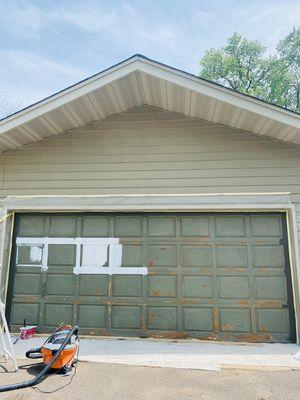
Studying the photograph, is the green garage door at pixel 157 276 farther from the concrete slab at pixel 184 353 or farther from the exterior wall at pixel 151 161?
the exterior wall at pixel 151 161

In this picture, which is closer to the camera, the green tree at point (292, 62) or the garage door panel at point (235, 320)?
the garage door panel at point (235, 320)

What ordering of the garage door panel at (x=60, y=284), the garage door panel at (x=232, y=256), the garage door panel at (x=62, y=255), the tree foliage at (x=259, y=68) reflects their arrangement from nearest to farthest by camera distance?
1. the garage door panel at (x=232, y=256)
2. the garage door panel at (x=60, y=284)
3. the garage door panel at (x=62, y=255)
4. the tree foliage at (x=259, y=68)

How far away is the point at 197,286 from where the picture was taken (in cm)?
A: 590

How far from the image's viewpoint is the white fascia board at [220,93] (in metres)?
5.53

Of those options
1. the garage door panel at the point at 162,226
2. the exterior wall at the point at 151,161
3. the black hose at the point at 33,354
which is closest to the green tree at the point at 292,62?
the exterior wall at the point at 151,161

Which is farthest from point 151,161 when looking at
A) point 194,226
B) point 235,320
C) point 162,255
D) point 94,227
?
point 235,320

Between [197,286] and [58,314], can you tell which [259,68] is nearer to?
[197,286]

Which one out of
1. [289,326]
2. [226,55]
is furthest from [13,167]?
[226,55]

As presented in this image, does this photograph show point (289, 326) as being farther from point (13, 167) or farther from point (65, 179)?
point (13, 167)

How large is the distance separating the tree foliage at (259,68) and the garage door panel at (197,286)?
1859cm

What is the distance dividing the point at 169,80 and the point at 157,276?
11.8 ft

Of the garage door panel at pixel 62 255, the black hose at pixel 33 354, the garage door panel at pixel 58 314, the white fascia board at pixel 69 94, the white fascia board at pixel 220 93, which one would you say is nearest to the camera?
the black hose at pixel 33 354

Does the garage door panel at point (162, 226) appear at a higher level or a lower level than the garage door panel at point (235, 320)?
higher

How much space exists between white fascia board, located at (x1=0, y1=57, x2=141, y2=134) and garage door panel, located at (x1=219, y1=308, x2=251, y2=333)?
4671mm
